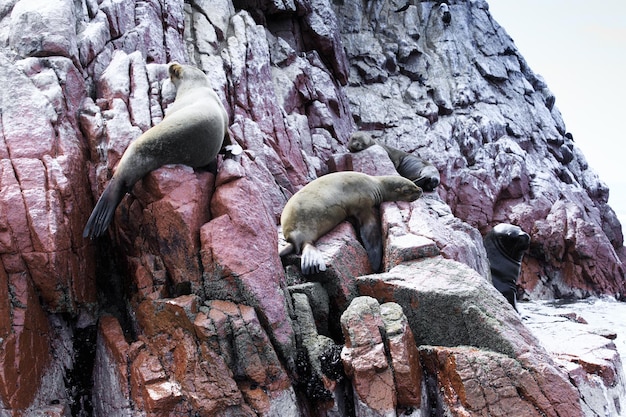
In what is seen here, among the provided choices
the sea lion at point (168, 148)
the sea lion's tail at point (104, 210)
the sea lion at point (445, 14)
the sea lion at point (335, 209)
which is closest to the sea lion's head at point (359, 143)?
the sea lion at point (335, 209)

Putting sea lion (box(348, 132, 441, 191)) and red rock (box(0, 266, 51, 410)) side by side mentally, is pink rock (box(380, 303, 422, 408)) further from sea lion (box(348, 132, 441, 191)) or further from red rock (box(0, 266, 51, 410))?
sea lion (box(348, 132, 441, 191))

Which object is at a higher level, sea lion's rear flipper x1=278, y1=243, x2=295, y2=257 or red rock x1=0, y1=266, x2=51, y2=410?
sea lion's rear flipper x1=278, y1=243, x2=295, y2=257

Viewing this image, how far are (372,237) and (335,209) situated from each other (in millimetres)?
741

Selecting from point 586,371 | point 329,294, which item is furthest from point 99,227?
point 586,371

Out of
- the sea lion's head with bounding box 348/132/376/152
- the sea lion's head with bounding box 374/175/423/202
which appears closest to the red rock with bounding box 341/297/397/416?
the sea lion's head with bounding box 374/175/423/202

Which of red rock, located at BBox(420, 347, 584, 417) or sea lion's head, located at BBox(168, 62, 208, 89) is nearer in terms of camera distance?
red rock, located at BBox(420, 347, 584, 417)

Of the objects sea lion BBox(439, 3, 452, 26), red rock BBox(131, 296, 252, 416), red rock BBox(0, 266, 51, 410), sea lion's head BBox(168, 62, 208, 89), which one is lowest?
red rock BBox(0, 266, 51, 410)

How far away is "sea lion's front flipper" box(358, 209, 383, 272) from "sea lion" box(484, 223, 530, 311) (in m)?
3.09

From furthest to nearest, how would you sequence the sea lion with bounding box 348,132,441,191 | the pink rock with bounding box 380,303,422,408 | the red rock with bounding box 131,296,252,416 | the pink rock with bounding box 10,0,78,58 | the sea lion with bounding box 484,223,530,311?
the sea lion with bounding box 348,132,441,191, the sea lion with bounding box 484,223,530,311, the pink rock with bounding box 10,0,78,58, the pink rock with bounding box 380,303,422,408, the red rock with bounding box 131,296,252,416

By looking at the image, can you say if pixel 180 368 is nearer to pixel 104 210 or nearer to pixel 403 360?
pixel 104 210

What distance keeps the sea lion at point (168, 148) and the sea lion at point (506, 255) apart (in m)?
6.25

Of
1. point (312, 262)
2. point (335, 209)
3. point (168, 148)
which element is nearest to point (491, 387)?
point (312, 262)

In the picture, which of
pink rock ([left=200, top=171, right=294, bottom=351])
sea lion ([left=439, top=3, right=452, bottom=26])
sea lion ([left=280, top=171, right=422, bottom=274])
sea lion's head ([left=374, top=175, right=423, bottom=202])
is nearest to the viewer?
pink rock ([left=200, top=171, right=294, bottom=351])

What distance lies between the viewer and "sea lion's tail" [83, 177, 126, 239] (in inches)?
196
